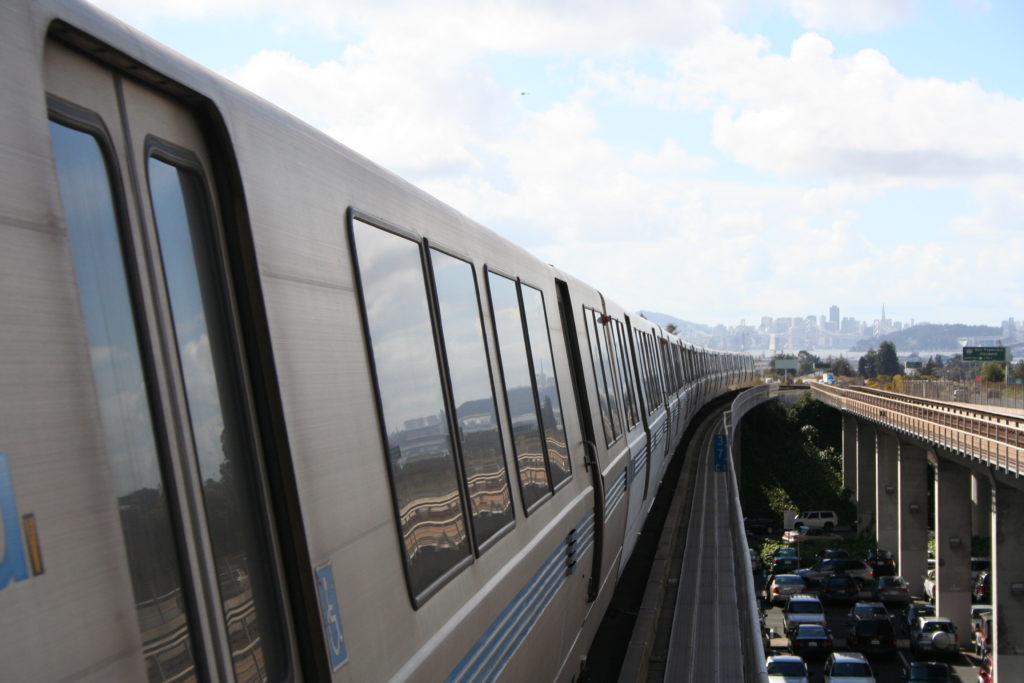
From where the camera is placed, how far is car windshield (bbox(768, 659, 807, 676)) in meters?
24.2

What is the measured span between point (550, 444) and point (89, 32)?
510cm

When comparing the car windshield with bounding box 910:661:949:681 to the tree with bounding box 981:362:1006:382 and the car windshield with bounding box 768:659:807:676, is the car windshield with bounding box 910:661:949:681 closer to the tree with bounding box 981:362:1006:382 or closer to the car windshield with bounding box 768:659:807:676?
the car windshield with bounding box 768:659:807:676

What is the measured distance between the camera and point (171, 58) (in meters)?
2.55

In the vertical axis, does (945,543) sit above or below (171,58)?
below

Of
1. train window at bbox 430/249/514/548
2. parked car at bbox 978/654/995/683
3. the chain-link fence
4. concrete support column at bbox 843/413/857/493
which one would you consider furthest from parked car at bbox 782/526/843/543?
train window at bbox 430/249/514/548

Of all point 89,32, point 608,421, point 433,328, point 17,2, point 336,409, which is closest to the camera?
point 17,2

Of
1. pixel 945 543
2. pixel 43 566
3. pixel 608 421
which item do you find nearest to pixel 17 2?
pixel 43 566

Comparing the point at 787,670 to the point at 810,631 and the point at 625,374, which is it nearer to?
the point at 810,631

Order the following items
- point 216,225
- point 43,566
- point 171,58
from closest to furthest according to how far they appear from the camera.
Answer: point 43,566 < point 171,58 < point 216,225

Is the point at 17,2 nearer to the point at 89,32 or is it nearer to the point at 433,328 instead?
the point at 89,32

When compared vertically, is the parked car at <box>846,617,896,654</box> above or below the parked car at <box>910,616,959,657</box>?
above

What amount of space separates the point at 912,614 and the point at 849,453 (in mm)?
34335

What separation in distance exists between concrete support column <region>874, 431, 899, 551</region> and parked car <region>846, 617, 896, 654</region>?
24.2 metres

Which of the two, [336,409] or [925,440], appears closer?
[336,409]
